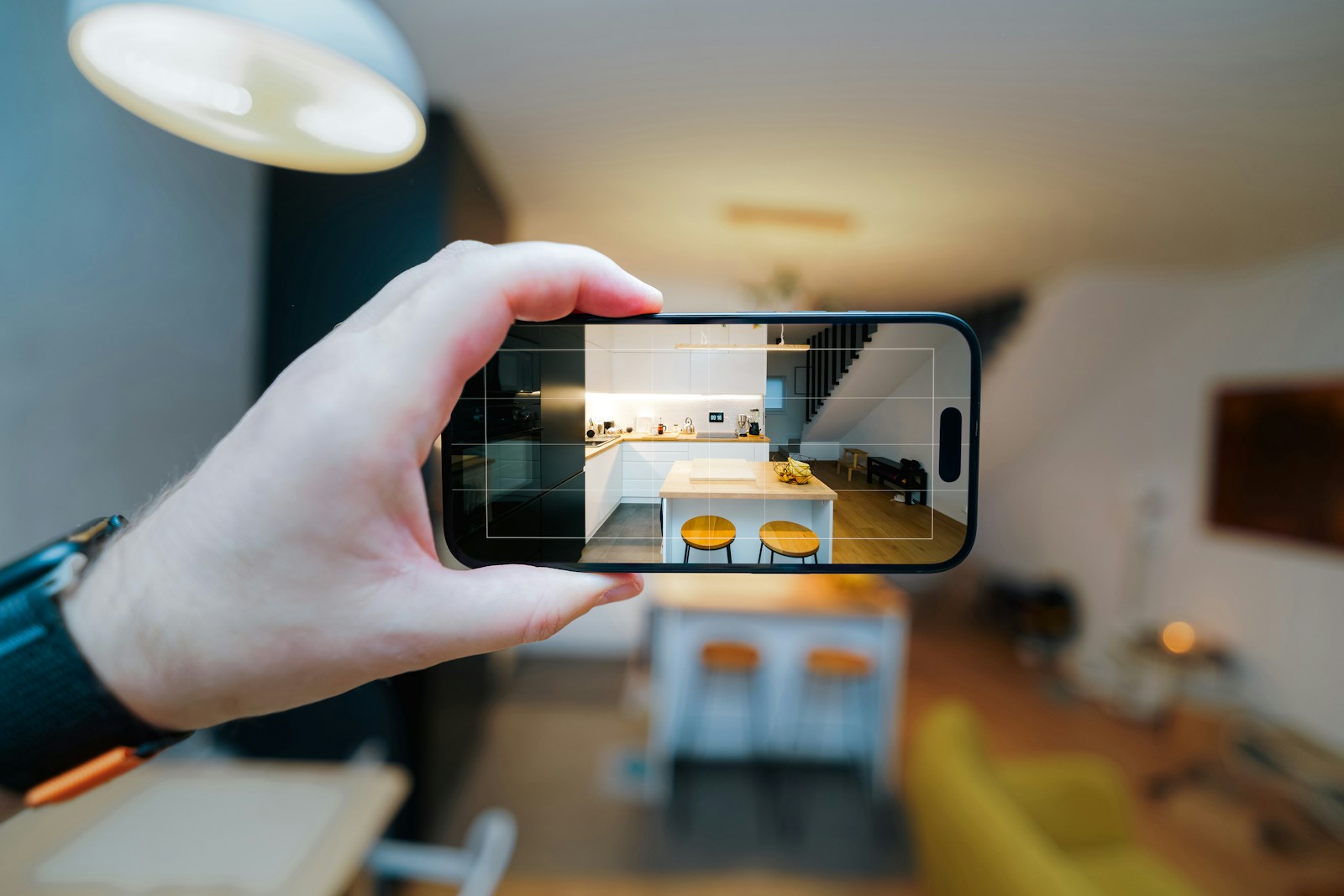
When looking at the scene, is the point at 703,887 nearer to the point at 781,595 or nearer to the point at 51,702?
the point at 781,595

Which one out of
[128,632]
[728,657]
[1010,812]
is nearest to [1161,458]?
[1010,812]

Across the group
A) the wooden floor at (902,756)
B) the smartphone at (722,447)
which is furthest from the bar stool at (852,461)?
the wooden floor at (902,756)

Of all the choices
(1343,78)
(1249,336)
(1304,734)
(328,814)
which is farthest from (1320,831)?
(328,814)

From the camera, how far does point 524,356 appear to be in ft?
1.49

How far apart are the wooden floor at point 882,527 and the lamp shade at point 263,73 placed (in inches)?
25.1

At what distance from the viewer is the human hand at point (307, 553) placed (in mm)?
256

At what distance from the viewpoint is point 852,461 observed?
46 cm

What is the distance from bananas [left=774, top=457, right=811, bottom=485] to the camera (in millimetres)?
463

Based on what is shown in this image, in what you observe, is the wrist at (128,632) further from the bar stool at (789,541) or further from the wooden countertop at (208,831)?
the wooden countertop at (208,831)

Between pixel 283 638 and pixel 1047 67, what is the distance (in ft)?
3.50

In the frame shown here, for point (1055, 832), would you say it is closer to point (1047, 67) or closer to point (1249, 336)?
point (1249, 336)

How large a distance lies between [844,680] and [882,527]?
59 cm

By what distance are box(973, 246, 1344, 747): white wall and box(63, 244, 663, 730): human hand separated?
2.78ft

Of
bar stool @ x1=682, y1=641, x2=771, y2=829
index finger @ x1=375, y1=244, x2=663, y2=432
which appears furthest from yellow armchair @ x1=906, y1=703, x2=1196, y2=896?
index finger @ x1=375, y1=244, x2=663, y2=432
